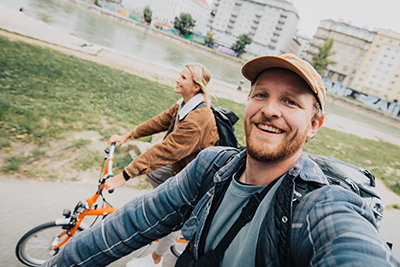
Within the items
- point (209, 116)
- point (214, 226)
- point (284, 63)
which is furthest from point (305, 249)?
point (209, 116)

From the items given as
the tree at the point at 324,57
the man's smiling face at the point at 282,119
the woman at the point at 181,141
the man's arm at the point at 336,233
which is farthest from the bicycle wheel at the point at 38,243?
the tree at the point at 324,57

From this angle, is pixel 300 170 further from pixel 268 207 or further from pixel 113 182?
pixel 113 182

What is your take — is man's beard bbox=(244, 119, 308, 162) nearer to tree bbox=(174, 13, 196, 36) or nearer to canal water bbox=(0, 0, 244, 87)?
canal water bbox=(0, 0, 244, 87)

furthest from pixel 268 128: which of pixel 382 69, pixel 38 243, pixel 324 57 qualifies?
pixel 382 69

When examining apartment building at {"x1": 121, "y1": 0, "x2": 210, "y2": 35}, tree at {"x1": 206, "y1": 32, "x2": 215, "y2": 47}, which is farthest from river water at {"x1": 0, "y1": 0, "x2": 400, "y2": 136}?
apartment building at {"x1": 121, "y1": 0, "x2": 210, "y2": 35}

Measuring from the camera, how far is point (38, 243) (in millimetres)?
2410

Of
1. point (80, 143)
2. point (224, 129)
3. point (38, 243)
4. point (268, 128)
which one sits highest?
point (268, 128)

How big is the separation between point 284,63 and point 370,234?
891 millimetres

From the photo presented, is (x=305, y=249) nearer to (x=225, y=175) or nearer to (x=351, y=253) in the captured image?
(x=351, y=253)

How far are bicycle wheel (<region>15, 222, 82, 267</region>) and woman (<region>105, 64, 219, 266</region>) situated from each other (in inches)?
34.3

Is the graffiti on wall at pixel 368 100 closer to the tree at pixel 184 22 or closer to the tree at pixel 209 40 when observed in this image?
the tree at pixel 209 40

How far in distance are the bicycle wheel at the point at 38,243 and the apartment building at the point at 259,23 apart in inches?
3333

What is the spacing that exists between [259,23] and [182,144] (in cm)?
9754

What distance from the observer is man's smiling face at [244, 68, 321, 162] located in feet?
4.00
